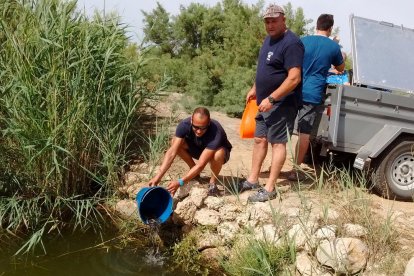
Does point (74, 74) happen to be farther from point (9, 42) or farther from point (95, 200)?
point (95, 200)

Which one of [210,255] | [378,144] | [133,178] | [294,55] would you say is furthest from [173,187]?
[378,144]

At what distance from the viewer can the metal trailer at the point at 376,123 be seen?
513 centimetres

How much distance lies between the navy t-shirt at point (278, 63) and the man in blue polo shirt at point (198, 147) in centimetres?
59

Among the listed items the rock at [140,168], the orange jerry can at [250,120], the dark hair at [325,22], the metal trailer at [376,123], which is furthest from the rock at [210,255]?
the dark hair at [325,22]

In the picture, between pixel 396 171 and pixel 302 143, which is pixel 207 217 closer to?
pixel 302 143

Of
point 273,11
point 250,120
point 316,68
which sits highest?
point 273,11

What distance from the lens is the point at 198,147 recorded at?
5.30m

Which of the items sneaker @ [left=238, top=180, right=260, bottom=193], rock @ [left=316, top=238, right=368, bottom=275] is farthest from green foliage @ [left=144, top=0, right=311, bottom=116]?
rock @ [left=316, top=238, right=368, bottom=275]

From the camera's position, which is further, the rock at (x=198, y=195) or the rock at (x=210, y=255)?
the rock at (x=198, y=195)

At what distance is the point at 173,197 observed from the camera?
5105 mm

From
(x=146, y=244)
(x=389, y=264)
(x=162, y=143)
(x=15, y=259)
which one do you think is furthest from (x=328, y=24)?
(x=15, y=259)

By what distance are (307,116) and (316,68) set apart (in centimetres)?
52

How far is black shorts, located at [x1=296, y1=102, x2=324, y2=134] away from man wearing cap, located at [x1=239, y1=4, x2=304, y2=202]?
0.37 metres

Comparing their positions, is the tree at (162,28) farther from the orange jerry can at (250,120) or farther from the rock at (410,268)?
the rock at (410,268)
